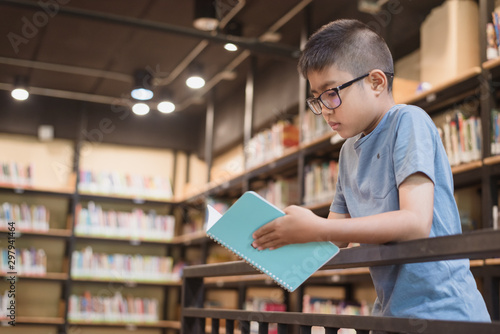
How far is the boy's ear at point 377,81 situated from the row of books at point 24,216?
6.38 m

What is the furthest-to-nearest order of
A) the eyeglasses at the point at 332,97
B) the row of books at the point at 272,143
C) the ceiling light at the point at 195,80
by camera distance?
1. the ceiling light at the point at 195,80
2. the row of books at the point at 272,143
3. the eyeglasses at the point at 332,97

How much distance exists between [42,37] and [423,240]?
555 cm

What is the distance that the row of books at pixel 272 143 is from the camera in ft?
17.0

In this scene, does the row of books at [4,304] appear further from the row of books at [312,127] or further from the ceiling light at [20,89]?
the row of books at [312,127]

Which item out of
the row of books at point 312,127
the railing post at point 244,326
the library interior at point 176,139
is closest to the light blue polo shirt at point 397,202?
the railing post at point 244,326

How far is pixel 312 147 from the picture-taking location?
4.56 metres

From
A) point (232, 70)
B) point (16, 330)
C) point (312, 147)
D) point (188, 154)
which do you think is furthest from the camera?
point (188, 154)

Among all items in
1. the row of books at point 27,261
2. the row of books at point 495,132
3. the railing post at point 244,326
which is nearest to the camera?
the railing post at point 244,326

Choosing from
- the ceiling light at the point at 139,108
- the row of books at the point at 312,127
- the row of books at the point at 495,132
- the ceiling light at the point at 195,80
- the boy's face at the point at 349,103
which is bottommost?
the boy's face at the point at 349,103

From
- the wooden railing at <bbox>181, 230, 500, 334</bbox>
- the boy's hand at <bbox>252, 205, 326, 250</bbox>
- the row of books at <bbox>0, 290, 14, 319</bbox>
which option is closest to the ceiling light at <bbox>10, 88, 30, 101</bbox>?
the row of books at <bbox>0, 290, 14, 319</bbox>

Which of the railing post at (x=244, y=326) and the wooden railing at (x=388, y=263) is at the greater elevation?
the wooden railing at (x=388, y=263)

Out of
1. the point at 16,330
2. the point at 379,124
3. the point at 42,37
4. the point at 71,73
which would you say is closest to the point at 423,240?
the point at 379,124

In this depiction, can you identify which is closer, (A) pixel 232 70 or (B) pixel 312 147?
(B) pixel 312 147

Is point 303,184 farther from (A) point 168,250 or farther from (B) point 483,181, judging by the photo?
(A) point 168,250
